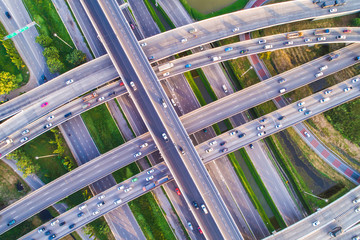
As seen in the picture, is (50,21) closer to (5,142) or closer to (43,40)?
(43,40)

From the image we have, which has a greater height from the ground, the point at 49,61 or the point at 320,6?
the point at 49,61

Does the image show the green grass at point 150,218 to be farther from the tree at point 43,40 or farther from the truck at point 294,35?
the truck at point 294,35

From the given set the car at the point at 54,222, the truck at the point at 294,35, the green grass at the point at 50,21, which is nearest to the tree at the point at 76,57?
the green grass at the point at 50,21

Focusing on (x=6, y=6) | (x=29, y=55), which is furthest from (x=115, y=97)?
(x=6, y=6)

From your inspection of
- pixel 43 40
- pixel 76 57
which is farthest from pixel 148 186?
pixel 43 40

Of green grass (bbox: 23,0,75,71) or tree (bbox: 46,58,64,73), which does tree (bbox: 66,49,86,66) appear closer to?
tree (bbox: 46,58,64,73)

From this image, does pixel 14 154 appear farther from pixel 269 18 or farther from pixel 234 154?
pixel 269 18
